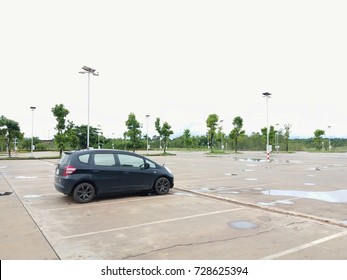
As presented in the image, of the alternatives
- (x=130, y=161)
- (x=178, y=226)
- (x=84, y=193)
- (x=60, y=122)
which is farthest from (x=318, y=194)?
(x=60, y=122)

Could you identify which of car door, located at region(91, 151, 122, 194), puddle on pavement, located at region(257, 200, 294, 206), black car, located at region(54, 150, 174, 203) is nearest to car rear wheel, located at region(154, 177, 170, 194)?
black car, located at region(54, 150, 174, 203)

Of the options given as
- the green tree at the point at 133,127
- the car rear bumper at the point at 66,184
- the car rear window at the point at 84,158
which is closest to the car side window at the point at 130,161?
the car rear window at the point at 84,158

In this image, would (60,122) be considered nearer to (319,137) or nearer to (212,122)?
(212,122)

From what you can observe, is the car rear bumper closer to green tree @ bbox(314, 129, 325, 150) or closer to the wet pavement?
the wet pavement

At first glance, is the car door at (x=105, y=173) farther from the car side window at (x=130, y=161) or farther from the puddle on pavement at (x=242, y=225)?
the puddle on pavement at (x=242, y=225)

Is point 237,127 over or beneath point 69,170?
over

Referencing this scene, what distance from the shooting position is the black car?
27.7 feet

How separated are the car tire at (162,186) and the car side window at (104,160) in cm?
161

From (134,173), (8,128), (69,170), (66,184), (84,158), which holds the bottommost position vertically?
(66,184)

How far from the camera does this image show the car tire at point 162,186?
976cm

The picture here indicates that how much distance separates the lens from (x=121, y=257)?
4430 mm

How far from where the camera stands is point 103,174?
8742 millimetres

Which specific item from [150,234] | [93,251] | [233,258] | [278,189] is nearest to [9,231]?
[93,251]

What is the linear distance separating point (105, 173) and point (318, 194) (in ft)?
22.2
